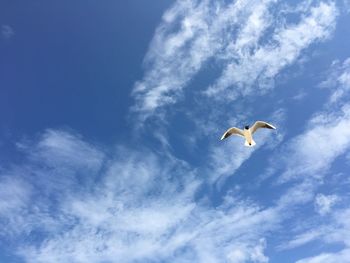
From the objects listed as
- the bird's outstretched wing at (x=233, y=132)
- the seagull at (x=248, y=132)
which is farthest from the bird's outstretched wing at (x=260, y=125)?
the bird's outstretched wing at (x=233, y=132)

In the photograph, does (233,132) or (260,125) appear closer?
(260,125)

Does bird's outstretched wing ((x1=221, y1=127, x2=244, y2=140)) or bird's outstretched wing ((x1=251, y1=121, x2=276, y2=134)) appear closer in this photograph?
bird's outstretched wing ((x1=251, y1=121, x2=276, y2=134))

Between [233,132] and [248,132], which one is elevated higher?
[233,132]

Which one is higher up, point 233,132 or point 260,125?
point 233,132

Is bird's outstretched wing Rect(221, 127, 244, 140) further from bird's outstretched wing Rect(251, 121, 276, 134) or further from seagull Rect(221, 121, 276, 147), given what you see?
bird's outstretched wing Rect(251, 121, 276, 134)

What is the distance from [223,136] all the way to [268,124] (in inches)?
203

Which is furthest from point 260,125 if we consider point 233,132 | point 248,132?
point 233,132

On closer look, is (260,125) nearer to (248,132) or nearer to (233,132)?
(248,132)

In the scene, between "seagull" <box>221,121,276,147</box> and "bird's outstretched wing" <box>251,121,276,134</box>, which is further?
"seagull" <box>221,121,276,147</box>

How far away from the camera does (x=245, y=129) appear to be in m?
49.9

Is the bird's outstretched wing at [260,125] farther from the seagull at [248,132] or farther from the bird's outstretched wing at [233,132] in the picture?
the bird's outstretched wing at [233,132]

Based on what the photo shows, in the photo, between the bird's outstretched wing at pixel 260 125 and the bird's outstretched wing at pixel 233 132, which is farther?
the bird's outstretched wing at pixel 233 132

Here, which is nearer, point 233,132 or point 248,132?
point 248,132

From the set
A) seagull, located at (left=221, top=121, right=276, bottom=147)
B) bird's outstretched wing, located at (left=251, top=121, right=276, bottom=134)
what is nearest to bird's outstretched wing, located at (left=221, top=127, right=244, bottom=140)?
seagull, located at (left=221, top=121, right=276, bottom=147)
